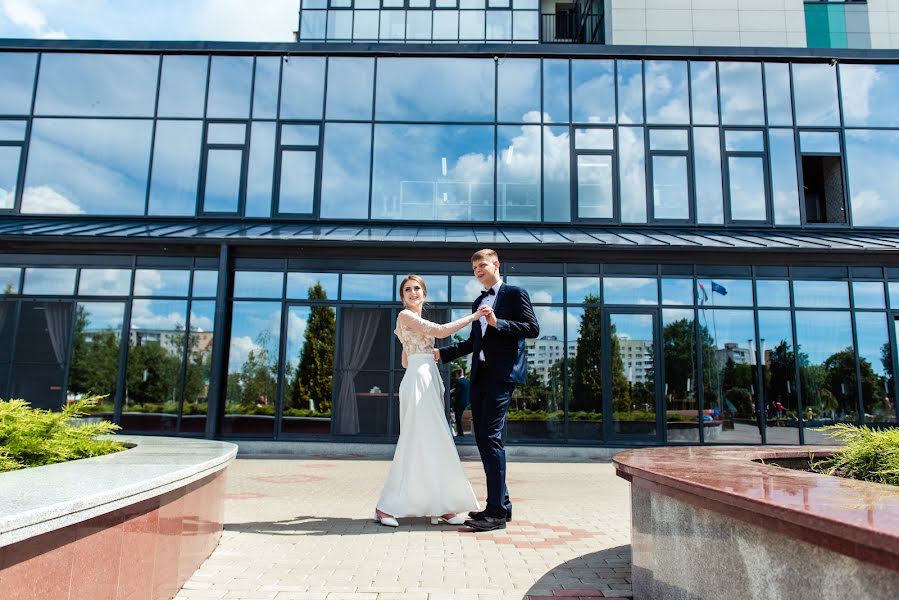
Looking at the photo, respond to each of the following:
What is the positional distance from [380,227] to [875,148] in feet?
38.3

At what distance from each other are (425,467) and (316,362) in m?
8.11

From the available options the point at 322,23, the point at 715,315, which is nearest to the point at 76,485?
the point at 715,315

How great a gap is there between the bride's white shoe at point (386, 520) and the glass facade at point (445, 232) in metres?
7.36

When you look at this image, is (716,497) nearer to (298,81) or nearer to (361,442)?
(361,442)

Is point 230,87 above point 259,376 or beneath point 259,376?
above

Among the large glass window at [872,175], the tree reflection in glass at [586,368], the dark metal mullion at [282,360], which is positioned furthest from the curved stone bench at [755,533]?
the large glass window at [872,175]

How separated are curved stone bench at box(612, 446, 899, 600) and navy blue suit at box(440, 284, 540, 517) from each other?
5.09 ft

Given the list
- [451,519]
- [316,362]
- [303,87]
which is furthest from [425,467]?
[303,87]

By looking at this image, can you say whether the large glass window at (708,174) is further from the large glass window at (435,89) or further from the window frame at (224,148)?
the window frame at (224,148)

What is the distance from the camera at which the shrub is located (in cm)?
346

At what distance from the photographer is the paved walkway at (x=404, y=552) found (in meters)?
3.58

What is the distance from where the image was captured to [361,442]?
494 inches

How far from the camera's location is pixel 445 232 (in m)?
13.8

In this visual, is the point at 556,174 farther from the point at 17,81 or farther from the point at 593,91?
the point at 17,81
